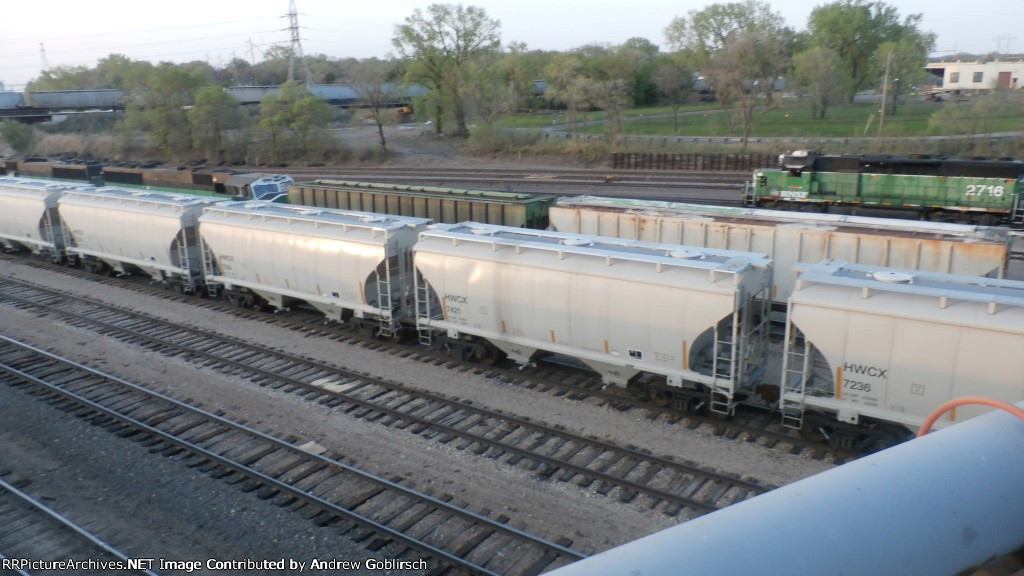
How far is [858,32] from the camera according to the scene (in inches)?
3408

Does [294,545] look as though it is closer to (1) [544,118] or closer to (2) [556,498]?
(2) [556,498]

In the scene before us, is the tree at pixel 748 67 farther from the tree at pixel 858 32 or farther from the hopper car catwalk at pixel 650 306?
the hopper car catwalk at pixel 650 306

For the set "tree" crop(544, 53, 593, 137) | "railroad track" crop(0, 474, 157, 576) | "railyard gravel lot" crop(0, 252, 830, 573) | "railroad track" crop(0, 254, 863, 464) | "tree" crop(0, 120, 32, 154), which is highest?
"tree" crop(544, 53, 593, 137)

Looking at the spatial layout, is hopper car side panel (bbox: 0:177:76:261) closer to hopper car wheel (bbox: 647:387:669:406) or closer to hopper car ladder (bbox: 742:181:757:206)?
hopper car wheel (bbox: 647:387:669:406)

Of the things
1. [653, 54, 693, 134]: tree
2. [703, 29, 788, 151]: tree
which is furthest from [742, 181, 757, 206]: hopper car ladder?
[653, 54, 693, 134]: tree

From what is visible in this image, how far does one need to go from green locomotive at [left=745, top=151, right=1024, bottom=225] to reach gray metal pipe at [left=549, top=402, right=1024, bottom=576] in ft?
103

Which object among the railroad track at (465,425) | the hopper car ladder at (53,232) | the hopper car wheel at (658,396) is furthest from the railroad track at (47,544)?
the hopper car ladder at (53,232)

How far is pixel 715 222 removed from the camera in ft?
64.3

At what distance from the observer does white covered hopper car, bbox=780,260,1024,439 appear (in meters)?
10.5

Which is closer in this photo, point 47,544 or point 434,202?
point 47,544

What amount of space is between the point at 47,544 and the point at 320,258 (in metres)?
9.13

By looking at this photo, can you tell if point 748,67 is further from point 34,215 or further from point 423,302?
point 423,302

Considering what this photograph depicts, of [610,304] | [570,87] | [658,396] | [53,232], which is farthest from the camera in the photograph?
[570,87]

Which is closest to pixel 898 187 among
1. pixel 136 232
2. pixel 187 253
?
pixel 187 253
